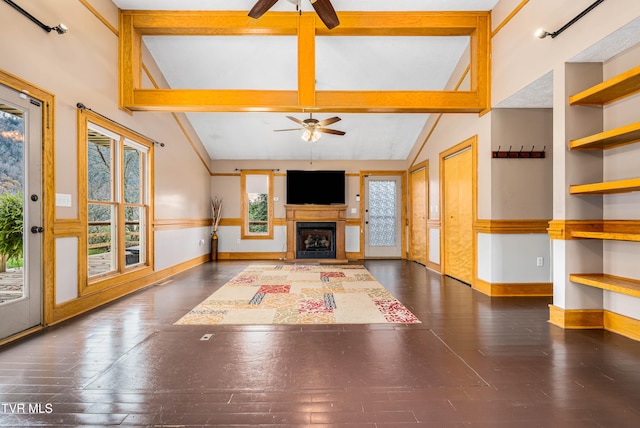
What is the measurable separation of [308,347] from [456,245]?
12.1 feet

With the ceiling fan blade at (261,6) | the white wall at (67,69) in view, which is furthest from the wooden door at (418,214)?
the white wall at (67,69)

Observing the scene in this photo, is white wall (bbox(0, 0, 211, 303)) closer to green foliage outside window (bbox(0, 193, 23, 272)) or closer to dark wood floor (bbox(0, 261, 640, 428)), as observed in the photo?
green foliage outside window (bbox(0, 193, 23, 272))

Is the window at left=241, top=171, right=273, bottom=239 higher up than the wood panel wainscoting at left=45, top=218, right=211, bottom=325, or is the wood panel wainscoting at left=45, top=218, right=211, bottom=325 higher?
the window at left=241, top=171, right=273, bottom=239

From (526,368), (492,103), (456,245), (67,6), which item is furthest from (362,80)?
(526,368)

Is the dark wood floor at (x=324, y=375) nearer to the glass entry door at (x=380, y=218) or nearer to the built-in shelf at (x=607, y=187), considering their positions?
the built-in shelf at (x=607, y=187)

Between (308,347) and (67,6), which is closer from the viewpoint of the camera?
(308,347)

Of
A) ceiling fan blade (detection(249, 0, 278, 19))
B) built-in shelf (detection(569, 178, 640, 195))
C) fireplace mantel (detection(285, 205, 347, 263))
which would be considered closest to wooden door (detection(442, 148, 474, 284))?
built-in shelf (detection(569, 178, 640, 195))

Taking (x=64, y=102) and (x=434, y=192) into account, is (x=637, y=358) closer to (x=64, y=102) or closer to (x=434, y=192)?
(x=434, y=192)

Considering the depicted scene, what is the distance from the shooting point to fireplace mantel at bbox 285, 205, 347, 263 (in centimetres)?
783

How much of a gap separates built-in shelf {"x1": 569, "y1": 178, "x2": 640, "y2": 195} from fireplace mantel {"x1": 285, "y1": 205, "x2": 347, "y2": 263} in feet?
16.9

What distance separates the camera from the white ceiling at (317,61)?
13.6 feet

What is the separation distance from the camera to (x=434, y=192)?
636 cm

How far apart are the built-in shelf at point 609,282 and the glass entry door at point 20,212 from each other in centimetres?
491

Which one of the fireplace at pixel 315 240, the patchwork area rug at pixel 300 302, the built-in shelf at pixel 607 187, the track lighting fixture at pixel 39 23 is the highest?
the track lighting fixture at pixel 39 23
